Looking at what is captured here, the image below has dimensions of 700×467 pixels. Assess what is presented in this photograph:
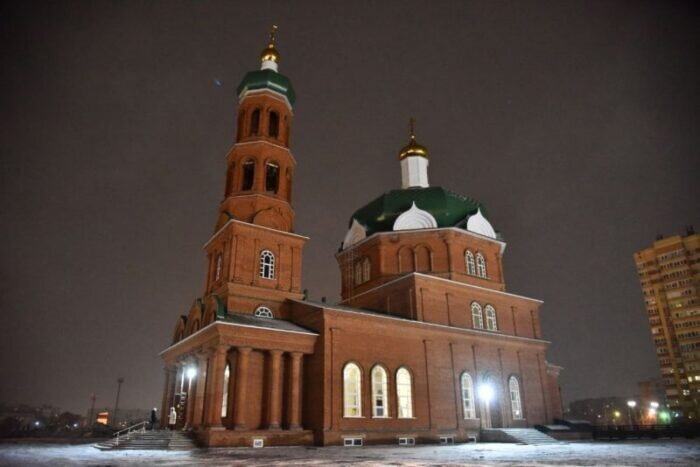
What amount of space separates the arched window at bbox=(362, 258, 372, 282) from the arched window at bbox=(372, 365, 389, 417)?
312 inches

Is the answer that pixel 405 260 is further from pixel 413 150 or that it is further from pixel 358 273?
pixel 413 150

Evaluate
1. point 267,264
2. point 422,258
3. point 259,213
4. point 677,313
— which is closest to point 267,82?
point 259,213

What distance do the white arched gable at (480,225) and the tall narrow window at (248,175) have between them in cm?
1321

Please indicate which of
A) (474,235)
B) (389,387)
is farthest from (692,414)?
(389,387)

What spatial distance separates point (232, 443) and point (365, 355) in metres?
7.02

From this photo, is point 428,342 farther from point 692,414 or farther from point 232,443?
point 692,414

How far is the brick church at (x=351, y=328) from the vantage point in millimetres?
20203

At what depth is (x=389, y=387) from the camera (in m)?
22.5

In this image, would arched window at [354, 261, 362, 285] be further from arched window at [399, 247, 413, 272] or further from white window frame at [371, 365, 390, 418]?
white window frame at [371, 365, 390, 418]

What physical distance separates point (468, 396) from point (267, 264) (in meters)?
12.6

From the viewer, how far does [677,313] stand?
74.2 m

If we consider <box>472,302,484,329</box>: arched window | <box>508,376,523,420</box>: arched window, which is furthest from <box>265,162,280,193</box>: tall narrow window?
<box>508,376,523,420</box>: arched window

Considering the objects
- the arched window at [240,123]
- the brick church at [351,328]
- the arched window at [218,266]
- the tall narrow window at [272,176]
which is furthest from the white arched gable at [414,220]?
the arched window at [218,266]

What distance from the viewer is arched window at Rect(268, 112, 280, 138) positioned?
27008 mm
